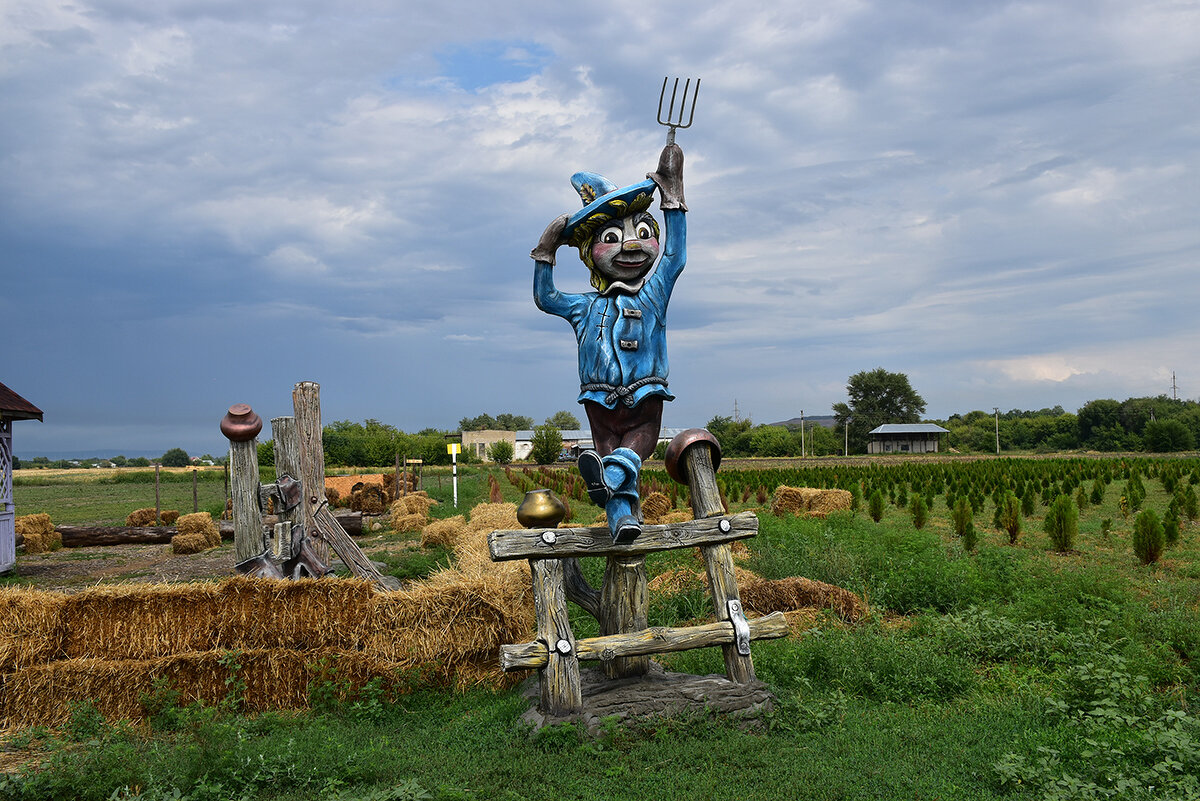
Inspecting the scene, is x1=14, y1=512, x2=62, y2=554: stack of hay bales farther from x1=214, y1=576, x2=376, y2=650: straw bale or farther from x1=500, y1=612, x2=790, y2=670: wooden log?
x1=500, y1=612, x2=790, y2=670: wooden log

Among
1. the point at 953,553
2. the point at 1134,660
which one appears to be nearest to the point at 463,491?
the point at 953,553

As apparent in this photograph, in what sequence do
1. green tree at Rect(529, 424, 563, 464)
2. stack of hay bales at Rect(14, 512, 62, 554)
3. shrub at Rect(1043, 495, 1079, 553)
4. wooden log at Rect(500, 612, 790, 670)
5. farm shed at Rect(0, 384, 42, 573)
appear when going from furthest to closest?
green tree at Rect(529, 424, 563, 464)
stack of hay bales at Rect(14, 512, 62, 554)
shrub at Rect(1043, 495, 1079, 553)
farm shed at Rect(0, 384, 42, 573)
wooden log at Rect(500, 612, 790, 670)

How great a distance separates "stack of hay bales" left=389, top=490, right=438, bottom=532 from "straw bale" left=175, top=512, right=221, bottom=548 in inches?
147

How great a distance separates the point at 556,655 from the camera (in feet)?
16.2

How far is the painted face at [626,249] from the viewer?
18.5 ft

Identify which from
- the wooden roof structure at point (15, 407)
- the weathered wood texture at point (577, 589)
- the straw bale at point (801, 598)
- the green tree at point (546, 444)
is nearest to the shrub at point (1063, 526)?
the straw bale at point (801, 598)

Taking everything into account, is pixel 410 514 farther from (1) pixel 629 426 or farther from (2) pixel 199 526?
(1) pixel 629 426

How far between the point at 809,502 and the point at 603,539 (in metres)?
13.8

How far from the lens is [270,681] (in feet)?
18.8

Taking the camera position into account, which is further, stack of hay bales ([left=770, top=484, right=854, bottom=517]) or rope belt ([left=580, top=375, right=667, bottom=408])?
stack of hay bales ([left=770, top=484, right=854, bottom=517])

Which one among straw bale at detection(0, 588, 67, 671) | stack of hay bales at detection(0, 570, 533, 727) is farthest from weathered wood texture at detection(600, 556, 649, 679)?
straw bale at detection(0, 588, 67, 671)

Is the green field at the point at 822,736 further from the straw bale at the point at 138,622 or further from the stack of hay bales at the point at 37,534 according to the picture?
the stack of hay bales at the point at 37,534

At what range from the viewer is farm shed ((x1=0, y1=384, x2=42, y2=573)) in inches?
480

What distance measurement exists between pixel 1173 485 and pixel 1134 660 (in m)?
21.1
